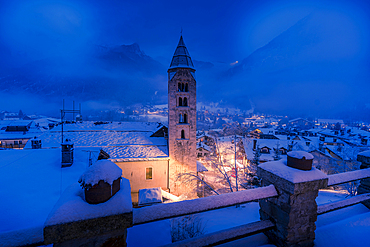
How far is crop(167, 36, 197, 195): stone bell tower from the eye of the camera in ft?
62.5

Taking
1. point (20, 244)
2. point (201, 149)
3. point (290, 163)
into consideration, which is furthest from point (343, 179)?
point (201, 149)

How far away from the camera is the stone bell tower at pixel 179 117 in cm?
1906

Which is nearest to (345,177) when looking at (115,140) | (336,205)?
(336,205)

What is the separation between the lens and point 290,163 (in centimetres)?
300

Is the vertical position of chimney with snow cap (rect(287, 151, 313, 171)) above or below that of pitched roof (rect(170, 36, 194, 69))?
below

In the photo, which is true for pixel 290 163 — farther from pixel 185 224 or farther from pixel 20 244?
pixel 185 224

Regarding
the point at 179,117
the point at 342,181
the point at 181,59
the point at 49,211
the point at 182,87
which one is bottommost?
the point at 49,211

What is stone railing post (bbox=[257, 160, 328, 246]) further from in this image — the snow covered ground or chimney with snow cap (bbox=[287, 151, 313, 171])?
the snow covered ground

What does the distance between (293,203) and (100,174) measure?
3059 mm

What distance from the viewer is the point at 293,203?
2.76 meters

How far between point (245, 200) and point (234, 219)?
349 centimetres

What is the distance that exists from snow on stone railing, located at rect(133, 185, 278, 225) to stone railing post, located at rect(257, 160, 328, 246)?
0.76ft

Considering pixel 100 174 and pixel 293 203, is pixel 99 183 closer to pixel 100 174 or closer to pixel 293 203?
pixel 100 174

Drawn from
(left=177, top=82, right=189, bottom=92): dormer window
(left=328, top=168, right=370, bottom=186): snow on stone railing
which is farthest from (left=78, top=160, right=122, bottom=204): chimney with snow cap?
(left=177, top=82, right=189, bottom=92): dormer window
